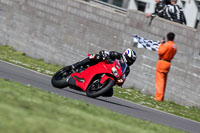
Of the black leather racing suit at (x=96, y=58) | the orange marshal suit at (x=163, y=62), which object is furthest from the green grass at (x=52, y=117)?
the orange marshal suit at (x=163, y=62)

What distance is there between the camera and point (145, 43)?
50.8 feet

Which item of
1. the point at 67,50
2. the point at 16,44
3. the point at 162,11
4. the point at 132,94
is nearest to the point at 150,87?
the point at 132,94

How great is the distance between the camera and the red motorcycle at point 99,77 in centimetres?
1045

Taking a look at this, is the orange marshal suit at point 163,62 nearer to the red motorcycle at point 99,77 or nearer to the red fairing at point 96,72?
the red motorcycle at point 99,77

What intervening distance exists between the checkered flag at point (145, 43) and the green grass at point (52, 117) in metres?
7.08

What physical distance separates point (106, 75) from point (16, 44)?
9326 millimetres

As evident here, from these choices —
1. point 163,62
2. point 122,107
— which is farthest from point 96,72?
point 163,62

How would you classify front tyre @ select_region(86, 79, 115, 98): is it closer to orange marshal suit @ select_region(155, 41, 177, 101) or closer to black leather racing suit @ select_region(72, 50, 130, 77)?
black leather racing suit @ select_region(72, 50, 130, 77)

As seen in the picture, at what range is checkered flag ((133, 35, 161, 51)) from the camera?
1523 cm

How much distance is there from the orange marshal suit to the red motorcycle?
2433mm

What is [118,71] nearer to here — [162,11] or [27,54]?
[162,11]

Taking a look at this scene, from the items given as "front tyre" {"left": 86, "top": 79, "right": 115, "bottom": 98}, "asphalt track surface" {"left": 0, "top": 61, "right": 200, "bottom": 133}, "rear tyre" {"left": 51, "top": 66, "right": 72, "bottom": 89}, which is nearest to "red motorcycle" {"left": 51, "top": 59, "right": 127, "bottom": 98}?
"front tyre" {"left": 86, "top": 79, "right": 115, "bottom": 98}

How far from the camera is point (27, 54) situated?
18859 millimetres

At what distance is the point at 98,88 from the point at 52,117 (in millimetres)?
4301
